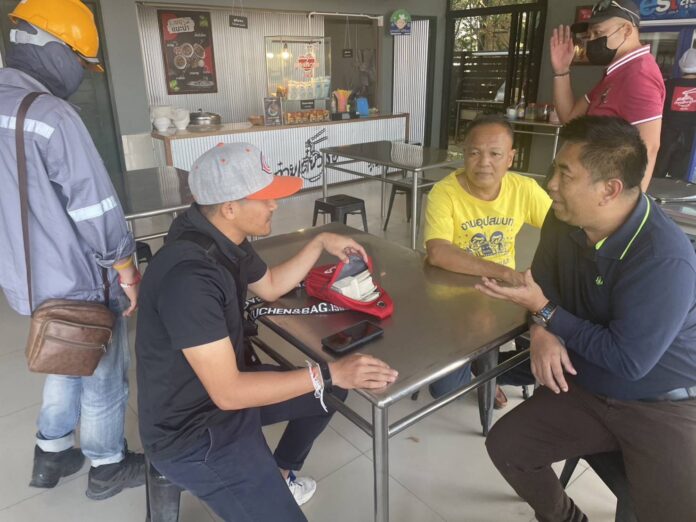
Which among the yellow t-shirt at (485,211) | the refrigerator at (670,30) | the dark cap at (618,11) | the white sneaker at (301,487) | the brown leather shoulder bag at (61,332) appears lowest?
the white sneaker at (301,487)

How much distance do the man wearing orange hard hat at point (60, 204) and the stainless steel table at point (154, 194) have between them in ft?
2.85

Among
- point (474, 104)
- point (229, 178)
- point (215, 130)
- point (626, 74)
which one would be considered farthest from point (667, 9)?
point (229, 178)

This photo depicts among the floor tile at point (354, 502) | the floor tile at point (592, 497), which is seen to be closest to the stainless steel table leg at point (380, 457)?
the floor tile at point (354, 502)

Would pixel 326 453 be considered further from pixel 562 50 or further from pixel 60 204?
pixel 562 50

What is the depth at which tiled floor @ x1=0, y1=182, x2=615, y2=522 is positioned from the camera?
174cm

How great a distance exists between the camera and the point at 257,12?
6.61m

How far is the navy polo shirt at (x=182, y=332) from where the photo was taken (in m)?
1.11

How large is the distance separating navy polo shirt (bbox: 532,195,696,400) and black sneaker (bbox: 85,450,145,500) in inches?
60.1

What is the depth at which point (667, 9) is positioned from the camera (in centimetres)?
536

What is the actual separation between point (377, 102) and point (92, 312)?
6638mm

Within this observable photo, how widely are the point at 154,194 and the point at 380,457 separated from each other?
214cm

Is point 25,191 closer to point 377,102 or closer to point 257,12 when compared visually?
point 257,12

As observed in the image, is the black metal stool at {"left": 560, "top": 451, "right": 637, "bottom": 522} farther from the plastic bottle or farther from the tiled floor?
the plastic bottle

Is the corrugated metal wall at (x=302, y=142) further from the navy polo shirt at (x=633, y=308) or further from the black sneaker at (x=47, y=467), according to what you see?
the navy polo shirt at (x=633, y=308)
